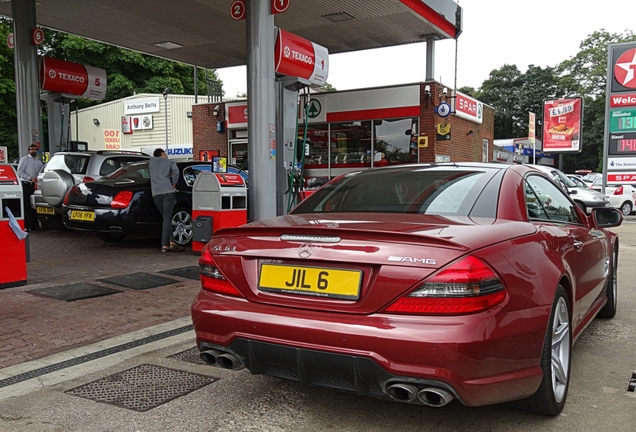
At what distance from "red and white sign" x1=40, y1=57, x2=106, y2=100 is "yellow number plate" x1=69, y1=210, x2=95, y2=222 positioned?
235 inches

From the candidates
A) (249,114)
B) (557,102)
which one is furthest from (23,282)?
(557,102)

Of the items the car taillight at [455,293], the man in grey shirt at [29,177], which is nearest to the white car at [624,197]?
the man in grey shirt at [29,177]

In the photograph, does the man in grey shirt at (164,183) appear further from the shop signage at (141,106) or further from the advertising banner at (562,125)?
the shop signage at (141,106)

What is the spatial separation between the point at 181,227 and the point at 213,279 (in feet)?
22.0

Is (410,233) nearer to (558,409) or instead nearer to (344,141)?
(558,409)

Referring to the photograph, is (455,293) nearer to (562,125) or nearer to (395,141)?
(395,141)

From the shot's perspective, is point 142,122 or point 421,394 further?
point 142,122

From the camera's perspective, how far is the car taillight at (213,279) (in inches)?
115

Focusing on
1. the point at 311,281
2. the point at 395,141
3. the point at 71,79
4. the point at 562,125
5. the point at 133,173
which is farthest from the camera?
the point at 562,125

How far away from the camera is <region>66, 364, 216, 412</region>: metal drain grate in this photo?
3.29 meters

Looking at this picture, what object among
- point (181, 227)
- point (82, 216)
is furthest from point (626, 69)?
point (82, 216)

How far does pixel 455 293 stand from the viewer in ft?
7.91

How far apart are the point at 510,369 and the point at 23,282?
5.91m

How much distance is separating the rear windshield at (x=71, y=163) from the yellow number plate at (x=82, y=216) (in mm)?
2115
